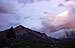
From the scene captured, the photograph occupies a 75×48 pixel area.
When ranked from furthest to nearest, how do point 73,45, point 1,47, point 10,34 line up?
point 10,34, point 1,47, point 73,45

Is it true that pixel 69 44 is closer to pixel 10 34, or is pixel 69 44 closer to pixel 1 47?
pixel 1 47

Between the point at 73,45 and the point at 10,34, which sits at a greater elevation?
the point at 10,34

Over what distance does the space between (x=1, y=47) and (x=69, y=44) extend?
632 inches

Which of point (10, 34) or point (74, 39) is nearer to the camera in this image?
point (74, 39)

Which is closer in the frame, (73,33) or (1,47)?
(73,33)

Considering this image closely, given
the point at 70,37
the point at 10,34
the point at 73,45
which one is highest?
the point at 10,34

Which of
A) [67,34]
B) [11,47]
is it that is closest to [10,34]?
[11,47]

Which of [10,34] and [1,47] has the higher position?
[10,34]

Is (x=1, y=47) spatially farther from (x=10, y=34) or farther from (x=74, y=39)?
(x=10, y=34)

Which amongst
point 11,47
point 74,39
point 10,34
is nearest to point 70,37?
point 74,39

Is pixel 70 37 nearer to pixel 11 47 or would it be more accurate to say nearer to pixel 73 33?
pixel 73 33

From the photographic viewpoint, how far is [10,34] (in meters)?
63.8

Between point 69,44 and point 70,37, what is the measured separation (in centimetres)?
50

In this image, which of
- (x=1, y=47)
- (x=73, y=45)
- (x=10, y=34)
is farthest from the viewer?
(x=10, y=34)
